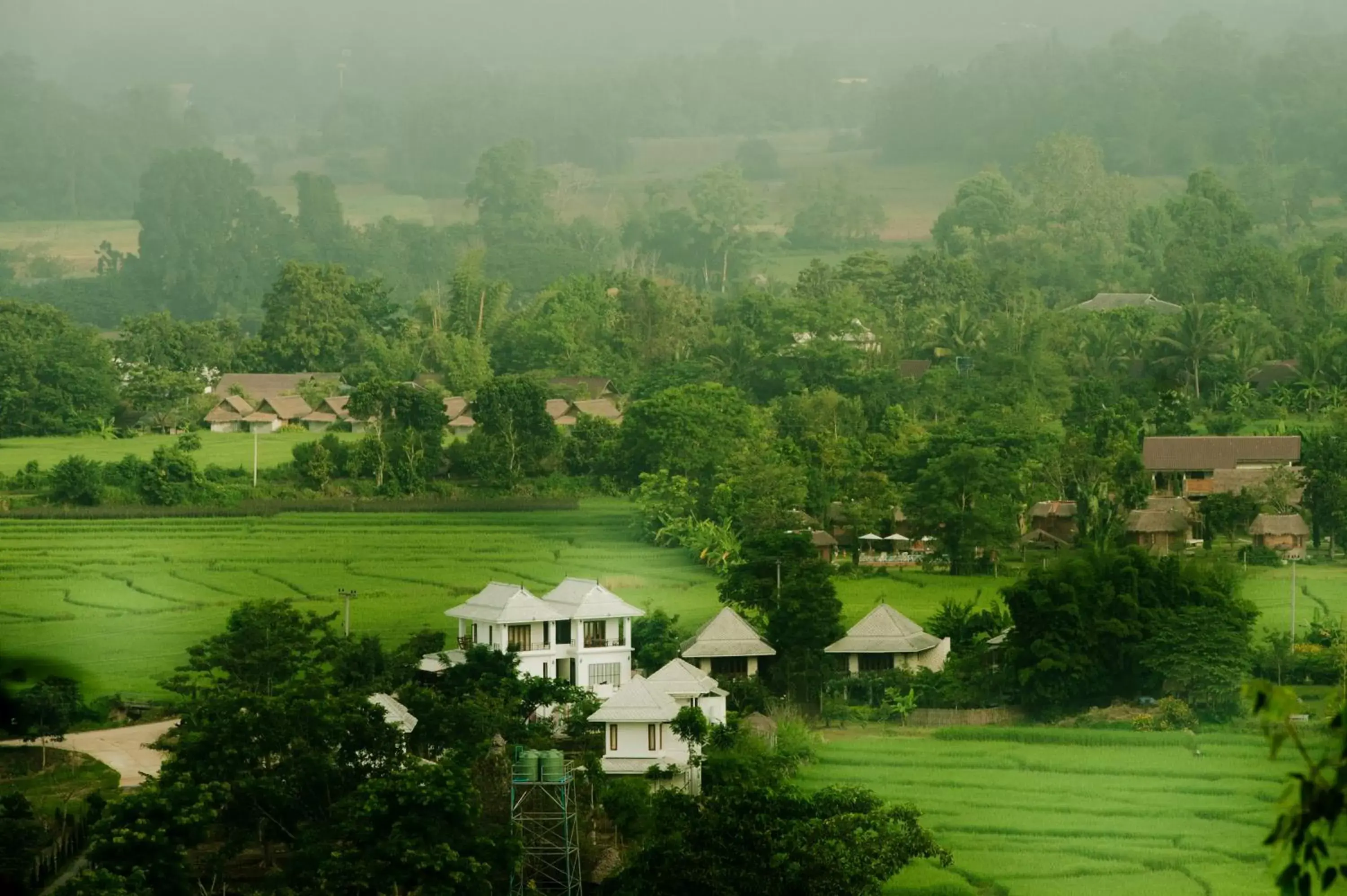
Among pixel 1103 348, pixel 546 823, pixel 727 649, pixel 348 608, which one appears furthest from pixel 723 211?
pixel 546 823

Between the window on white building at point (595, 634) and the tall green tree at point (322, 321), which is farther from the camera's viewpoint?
the tall green tree at point (322, 321)

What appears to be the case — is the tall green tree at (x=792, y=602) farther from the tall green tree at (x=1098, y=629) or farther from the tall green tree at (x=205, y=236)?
the tall green tree at (x=205, y=236)

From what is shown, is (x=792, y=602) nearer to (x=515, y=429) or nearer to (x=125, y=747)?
(x=125, y=747)

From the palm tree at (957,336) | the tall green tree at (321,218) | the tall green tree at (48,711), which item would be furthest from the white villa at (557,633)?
the tall green tree at (321,218)

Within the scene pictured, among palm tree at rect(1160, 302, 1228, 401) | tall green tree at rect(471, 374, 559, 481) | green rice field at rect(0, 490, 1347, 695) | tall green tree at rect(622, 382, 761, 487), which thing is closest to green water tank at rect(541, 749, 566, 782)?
green rice field at rect(0, 490, 1347, 695)

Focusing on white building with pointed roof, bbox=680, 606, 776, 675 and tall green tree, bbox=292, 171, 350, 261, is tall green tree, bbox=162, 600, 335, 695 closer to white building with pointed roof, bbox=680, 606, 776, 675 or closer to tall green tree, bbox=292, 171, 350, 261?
white building with pointed roof, bbox=680, 606, 776, 675

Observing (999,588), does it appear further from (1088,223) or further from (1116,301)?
(1088,223)

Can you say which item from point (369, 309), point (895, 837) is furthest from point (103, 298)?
point (895, 837)
